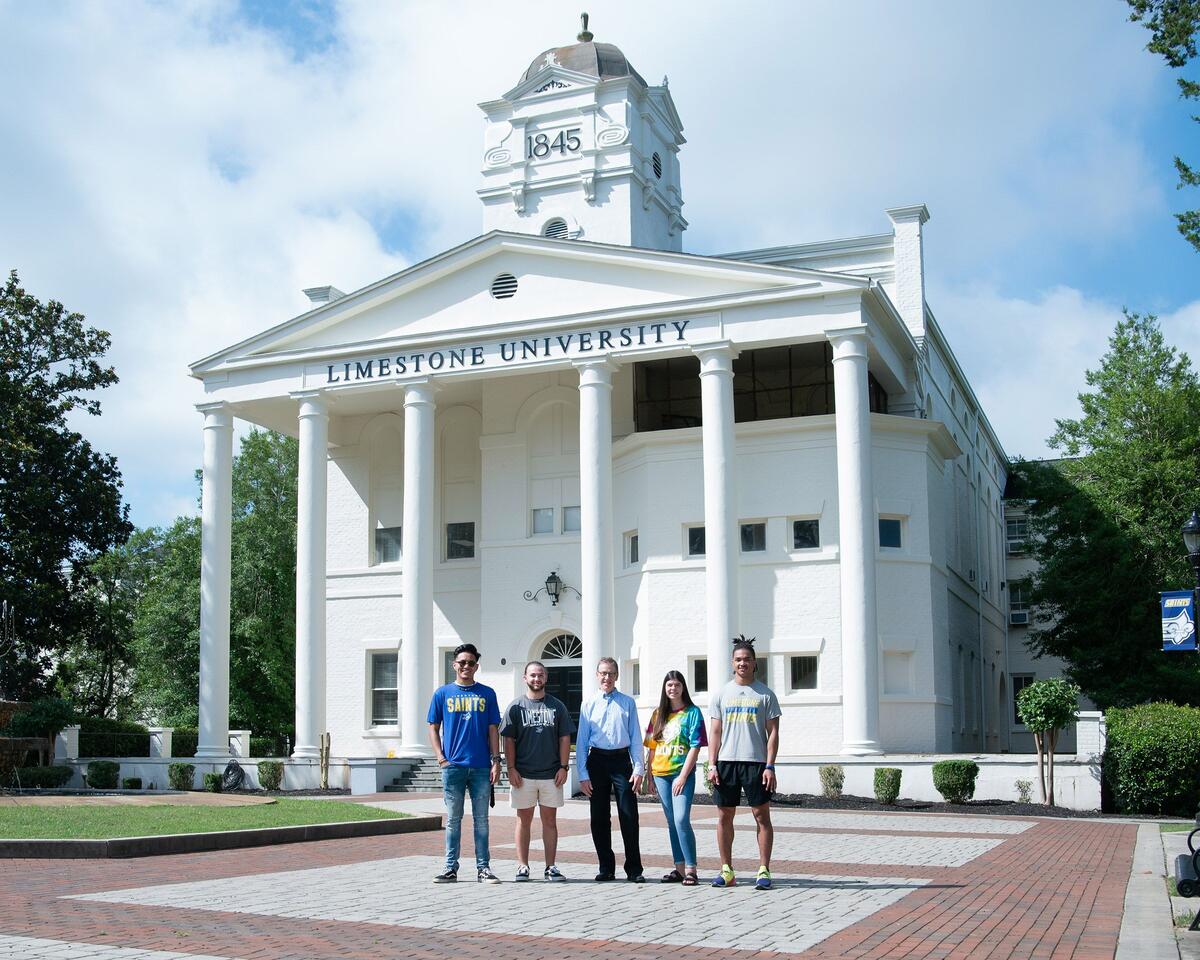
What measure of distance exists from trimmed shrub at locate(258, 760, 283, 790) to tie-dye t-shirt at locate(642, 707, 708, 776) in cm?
2046

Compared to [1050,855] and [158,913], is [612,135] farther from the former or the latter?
[158,913]

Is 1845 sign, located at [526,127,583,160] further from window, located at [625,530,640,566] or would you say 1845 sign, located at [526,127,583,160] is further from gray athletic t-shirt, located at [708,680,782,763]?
gray athletic t-shirt, located at [708,680,782,763]

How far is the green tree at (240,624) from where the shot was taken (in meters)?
52.8

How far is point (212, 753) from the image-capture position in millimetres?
33000

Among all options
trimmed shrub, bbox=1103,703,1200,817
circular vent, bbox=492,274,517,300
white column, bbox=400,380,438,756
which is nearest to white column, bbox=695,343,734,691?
circular vent, bbox=492,274,517,300

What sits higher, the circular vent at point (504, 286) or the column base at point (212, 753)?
the circular vent at point (504, 286)

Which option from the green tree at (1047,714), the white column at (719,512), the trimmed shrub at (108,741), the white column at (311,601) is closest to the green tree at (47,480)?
the trimmed shrub at (108,741)

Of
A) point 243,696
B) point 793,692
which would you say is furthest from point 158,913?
point 243,696

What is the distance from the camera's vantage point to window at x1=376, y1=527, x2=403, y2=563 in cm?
3753

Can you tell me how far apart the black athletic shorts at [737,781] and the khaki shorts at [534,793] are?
1.46m

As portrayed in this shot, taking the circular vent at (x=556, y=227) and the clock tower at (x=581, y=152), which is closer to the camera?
the clock tower at (x=581, y=152)

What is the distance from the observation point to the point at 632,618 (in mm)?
32438

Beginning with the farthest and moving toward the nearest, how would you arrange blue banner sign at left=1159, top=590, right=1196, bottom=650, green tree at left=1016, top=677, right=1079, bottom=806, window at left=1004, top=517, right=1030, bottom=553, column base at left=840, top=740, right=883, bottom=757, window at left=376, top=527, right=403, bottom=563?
window at left=1004, top=517, right=1030, bottom=553 → window at left=376, top=527, right=403, bottom=563 → column base at left=840, top=740, right=883, bottom=757 → green tree at left=1016, top=677, right=1079, bottom=806 → blue banner sign at left=1159, top=590, right=1196, bottom=650

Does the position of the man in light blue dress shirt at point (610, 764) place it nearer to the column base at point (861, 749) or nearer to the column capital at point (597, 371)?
the column base at point (861, 749)
